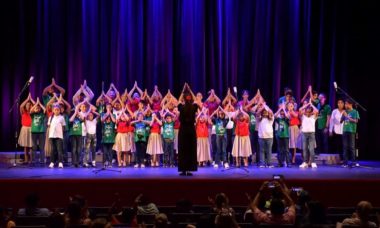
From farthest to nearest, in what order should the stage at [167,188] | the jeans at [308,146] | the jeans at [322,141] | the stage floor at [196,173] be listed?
the jeans at [322,141]
the jeans at [308,146]
the stage floor at [196,173]
the stage at [167,188]

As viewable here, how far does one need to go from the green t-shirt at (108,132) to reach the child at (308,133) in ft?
17.2

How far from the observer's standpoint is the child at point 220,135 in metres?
15.6

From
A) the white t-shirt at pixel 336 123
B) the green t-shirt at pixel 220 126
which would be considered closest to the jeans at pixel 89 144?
the green t-shirt at pixel 220 126

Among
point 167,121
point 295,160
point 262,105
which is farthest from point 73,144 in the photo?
point 295,160

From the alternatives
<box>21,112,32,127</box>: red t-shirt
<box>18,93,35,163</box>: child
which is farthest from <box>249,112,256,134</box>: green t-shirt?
<box>21,112,32,127</box>: red t-shirt

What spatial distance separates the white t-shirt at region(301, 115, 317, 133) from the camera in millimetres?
14945

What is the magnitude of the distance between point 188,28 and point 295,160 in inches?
219

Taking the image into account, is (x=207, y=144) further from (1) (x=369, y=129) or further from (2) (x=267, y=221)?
(2) (x=267, y=221)

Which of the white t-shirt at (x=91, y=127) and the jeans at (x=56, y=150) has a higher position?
the white t-shirt at (x=91, y=127)

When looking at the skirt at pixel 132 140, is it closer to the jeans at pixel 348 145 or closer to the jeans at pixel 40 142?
the jeans at pixel 40 142

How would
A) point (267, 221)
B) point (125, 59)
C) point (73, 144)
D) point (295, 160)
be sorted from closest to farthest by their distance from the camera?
point (267, 221)
point (73, 144)
point (295, 160)
point (125, 59)

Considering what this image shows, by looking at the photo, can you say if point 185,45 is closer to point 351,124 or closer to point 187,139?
point 351,124

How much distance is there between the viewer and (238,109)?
1527 cm

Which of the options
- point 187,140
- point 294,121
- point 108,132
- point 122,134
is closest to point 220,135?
point 294,121
